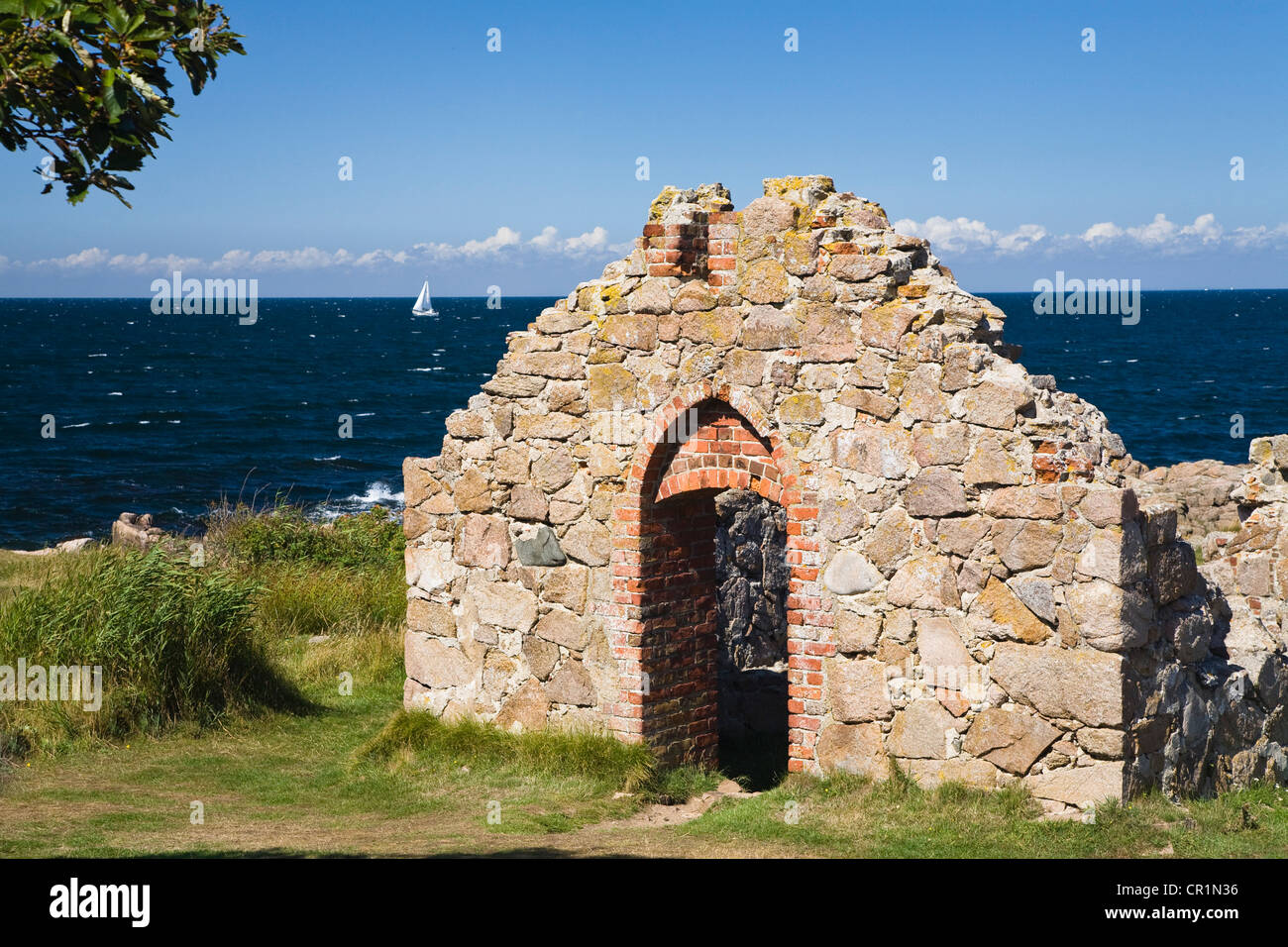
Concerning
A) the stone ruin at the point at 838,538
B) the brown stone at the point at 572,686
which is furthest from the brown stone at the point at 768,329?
the brown stone at the point at 572,686

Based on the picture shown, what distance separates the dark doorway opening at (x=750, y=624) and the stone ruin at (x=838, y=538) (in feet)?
2.58

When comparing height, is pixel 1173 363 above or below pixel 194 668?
above

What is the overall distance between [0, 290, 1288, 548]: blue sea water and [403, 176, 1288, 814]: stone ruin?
12836 mm

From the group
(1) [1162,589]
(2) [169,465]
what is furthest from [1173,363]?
(1) [1162,589]

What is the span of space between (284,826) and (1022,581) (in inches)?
207

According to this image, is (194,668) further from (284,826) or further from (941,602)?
(941,602)

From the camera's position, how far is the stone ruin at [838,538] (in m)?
8.22

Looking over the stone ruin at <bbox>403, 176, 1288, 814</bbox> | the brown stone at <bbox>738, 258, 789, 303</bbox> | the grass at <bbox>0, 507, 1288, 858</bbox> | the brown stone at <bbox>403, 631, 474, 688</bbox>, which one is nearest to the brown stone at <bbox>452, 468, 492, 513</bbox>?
the stone ruin at <bbox>403, 176, 1288, 814</bbox>

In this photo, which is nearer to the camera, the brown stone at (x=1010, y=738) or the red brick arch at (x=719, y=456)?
the brown stone at (x=1010, y=738)

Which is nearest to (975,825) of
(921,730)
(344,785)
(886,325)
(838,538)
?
(921,730)

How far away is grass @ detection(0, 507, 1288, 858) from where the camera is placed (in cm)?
815

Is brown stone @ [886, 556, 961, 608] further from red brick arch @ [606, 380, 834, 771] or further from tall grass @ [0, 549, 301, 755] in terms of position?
tall grass @ [0, 549, 301, 755]

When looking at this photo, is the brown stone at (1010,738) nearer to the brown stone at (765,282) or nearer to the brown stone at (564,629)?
the brown stone at (564,629)

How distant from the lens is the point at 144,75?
477 cm
